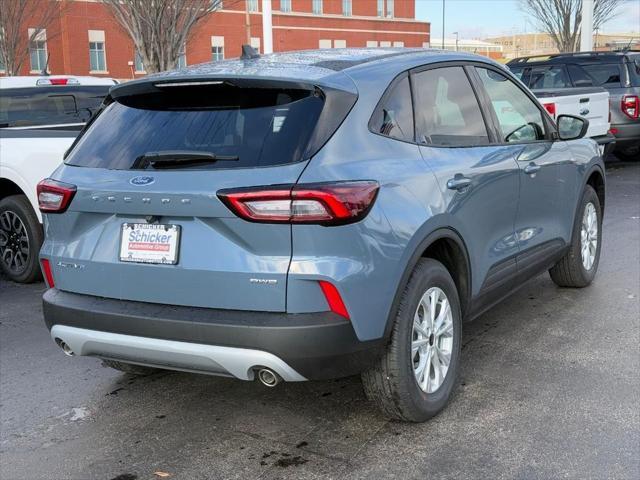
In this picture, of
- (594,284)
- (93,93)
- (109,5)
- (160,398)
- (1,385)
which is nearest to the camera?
(160,398)

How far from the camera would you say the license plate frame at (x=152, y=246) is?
130 inches

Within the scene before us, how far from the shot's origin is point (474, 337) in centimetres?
505

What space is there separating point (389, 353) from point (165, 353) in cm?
97

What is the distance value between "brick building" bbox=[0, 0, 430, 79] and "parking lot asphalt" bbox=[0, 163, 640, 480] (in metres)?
29.3

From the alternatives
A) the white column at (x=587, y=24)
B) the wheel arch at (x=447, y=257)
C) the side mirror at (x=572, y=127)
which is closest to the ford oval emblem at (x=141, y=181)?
the wheel arch at (x=447, y=257)

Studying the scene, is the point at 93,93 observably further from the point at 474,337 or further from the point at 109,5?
the point at 109,5

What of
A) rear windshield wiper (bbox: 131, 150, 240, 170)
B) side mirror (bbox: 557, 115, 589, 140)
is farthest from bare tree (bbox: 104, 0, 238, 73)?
rear windshield wiper (bbox: 131, 150, 240, 170)

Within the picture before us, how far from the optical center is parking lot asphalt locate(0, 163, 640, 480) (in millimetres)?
3420

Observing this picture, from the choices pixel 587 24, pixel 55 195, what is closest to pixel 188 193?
pixel 55 195

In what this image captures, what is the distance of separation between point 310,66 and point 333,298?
1.14m

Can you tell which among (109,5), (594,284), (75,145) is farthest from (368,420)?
(109,5)

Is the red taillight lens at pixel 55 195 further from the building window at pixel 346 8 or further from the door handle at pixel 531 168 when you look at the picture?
the building window at pixel 346 8

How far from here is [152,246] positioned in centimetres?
336

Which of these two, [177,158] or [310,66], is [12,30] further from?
[177,158]
